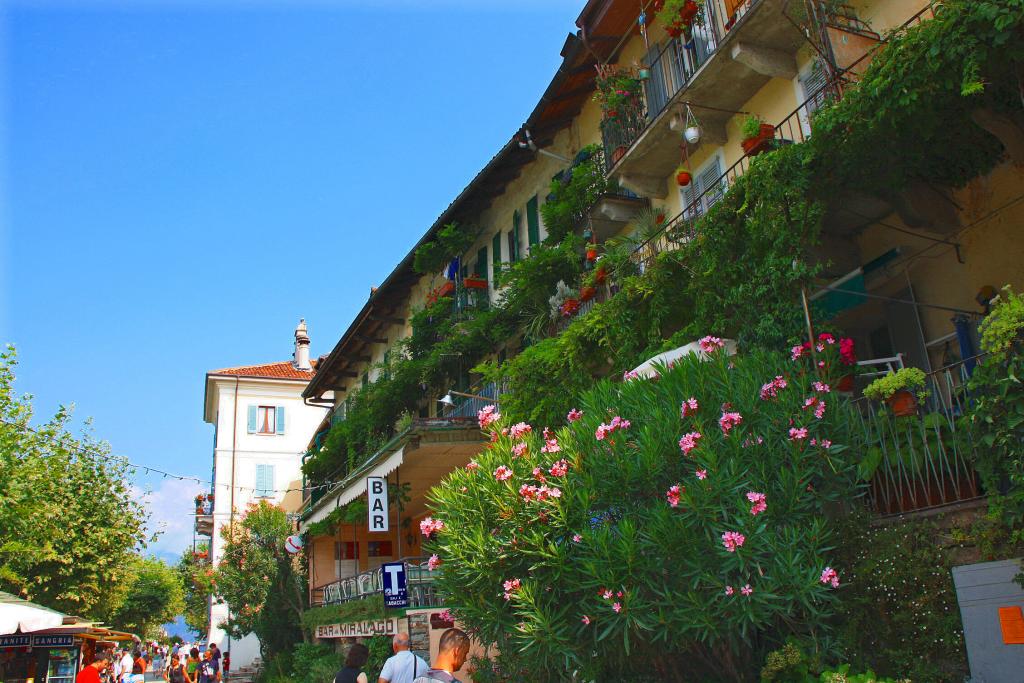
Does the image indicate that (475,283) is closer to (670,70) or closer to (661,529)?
(670,70)

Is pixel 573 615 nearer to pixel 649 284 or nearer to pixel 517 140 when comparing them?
pixel 649 284

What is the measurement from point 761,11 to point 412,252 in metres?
14.2

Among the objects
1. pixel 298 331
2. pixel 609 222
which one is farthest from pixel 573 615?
pixel 298 331

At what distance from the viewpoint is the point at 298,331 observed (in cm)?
4856

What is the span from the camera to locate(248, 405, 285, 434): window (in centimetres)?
4212

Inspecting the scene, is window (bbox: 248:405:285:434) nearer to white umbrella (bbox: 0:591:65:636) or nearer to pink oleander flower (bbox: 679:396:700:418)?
white umbrella (bbox: 0:591:65:636)

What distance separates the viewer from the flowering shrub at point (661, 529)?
674 centimetres

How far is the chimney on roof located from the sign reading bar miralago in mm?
26978

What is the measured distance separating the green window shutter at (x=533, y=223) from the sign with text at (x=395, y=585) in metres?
7.73

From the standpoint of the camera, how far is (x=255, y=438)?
41.7 meters

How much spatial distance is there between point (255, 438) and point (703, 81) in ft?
115

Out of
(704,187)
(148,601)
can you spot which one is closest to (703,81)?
(704,187)

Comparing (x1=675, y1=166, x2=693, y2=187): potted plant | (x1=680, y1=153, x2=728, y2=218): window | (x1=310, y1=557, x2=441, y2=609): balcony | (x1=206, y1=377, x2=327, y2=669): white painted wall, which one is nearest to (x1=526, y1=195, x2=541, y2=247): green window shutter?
(x1=680, y1=153, x2=728, y2=218): window

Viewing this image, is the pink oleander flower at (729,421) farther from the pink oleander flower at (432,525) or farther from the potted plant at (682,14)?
the potted plant at (682,14)
